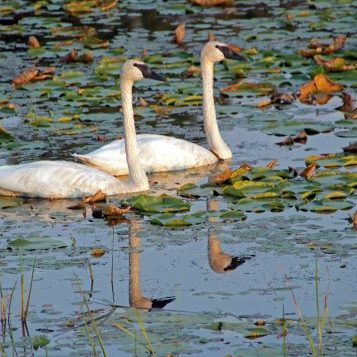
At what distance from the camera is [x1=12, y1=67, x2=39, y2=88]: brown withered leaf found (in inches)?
631

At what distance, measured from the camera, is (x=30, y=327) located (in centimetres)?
809

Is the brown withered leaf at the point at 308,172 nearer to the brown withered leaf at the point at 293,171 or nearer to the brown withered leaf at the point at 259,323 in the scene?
the brown withered leaf at the point at 293,171

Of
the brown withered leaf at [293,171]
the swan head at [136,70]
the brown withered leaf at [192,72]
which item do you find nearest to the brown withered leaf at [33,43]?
the brown withered leaf at [192,72]

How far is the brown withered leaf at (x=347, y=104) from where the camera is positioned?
1444 cm

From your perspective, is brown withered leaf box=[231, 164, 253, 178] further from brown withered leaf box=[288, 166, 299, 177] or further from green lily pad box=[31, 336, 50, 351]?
green lily pad box=[31, 336, 50, 351]

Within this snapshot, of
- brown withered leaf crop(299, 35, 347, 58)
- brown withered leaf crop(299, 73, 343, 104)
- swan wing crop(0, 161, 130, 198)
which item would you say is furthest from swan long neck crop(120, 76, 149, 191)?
brown withered leaf crop(299, 35, 347, 58)

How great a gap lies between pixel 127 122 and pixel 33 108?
356 cm

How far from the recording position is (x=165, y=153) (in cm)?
1239

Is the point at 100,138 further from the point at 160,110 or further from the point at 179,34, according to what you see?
the point at 179,34

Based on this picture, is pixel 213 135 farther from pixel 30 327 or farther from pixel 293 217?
pixel 30 327

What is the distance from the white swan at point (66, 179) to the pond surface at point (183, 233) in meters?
0.13

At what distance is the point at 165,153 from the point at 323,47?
554 cm

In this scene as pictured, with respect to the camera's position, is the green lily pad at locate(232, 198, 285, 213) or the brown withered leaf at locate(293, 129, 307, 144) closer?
the green lily pad at locate(232, 198, 285, 213)

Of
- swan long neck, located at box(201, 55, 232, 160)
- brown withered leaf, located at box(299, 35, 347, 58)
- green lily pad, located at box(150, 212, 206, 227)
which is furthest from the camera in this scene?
brown withered leaf, located at box(299, 35, 347, 58)
